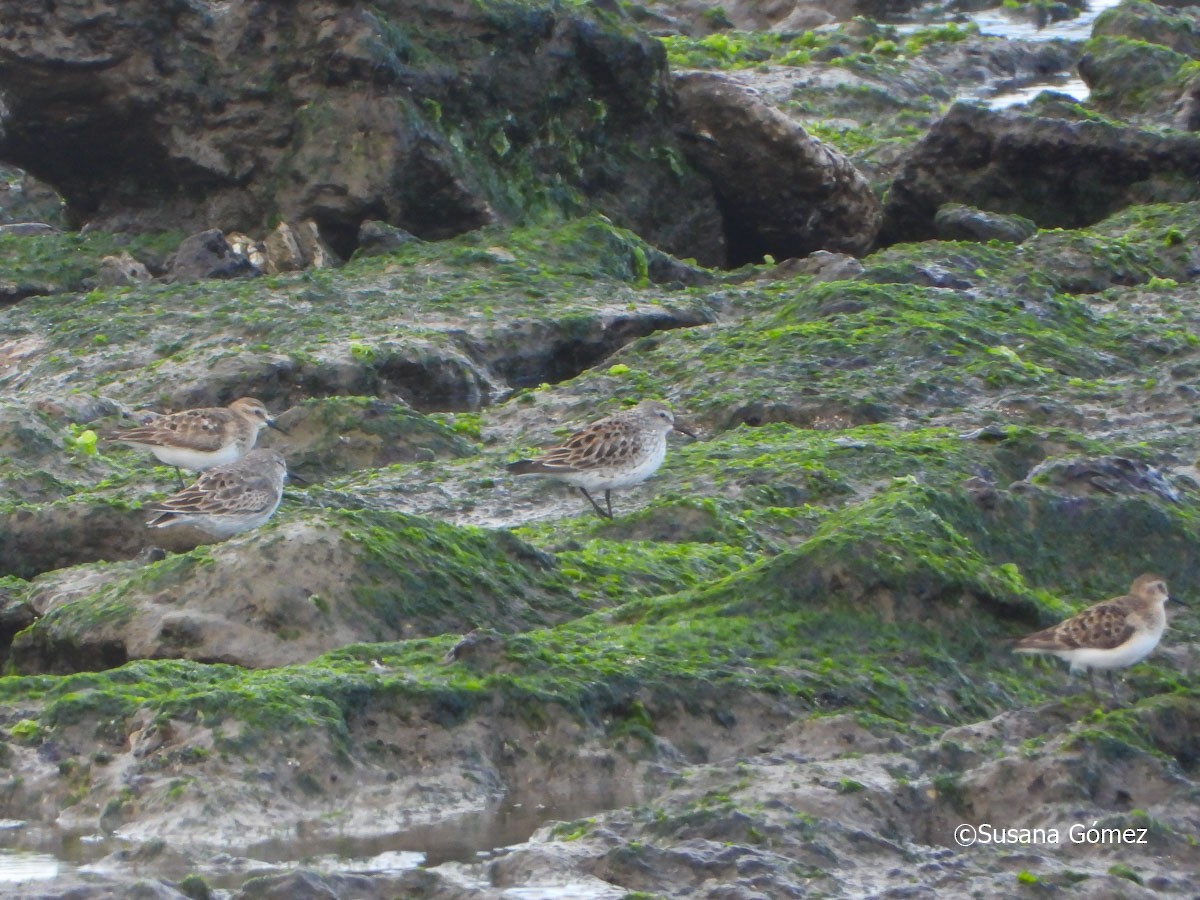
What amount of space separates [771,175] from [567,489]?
23.7 ft

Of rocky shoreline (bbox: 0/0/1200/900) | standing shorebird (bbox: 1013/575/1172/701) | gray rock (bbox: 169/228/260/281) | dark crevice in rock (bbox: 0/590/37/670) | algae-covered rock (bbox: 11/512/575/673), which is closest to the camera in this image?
rocky shoreline (bbox: 0/0/1200/900)

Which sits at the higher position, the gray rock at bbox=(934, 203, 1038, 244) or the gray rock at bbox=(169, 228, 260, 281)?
the gray rock at bbox=(934, 203, 1038, 244)

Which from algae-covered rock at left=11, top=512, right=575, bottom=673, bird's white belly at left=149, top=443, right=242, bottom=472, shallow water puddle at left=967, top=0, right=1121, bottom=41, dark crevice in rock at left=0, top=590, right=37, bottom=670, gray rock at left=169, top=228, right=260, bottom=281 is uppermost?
algae-covered rock at left=11, top=512, right=575, bottom=673

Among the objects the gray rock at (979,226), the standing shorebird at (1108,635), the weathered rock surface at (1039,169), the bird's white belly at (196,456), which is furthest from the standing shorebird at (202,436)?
the weathered rock surface at (1039,169)

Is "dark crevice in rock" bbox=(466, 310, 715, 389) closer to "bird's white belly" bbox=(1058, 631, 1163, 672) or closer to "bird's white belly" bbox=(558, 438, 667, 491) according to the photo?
"bird's white belly" bbox=(558, 438, 667, 491)

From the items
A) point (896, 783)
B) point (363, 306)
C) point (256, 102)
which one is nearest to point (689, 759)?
point (896, 783)

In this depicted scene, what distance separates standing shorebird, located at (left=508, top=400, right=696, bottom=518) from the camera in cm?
1206

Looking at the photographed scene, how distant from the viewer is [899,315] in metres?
15.3

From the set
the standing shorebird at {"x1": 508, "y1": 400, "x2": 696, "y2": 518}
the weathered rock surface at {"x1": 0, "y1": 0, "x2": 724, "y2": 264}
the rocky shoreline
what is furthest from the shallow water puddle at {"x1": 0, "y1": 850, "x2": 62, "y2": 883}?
the weathered rock surface at {"x1": 0, "y1": 0, "x2": 724, "y2": 264}

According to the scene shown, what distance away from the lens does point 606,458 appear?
12.1 m

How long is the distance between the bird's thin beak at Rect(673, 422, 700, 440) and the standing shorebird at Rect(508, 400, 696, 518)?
1117mm

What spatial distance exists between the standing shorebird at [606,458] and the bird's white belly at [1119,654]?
3.58 meters

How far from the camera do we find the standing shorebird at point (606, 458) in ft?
39.6

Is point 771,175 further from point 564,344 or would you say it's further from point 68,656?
point 68,656
